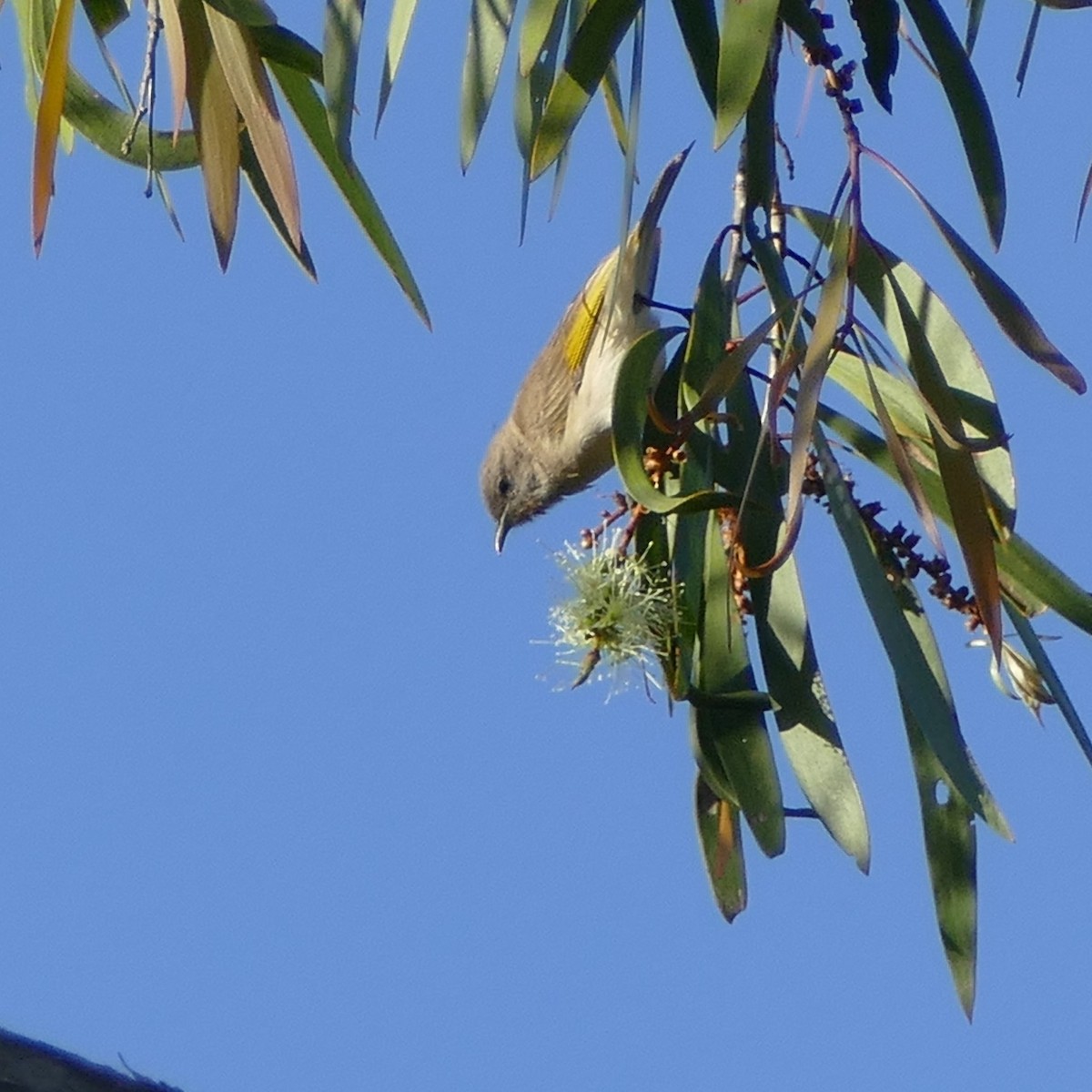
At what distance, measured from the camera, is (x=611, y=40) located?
2.77 meters

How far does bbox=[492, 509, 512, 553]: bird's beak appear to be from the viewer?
6324mm

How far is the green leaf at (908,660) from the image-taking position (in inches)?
101

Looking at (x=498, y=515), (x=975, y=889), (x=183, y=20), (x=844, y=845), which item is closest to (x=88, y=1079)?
(x=844, y=845)

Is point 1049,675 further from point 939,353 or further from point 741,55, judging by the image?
point 741,55

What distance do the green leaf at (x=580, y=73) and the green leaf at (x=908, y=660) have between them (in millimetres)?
554

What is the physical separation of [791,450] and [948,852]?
0.73 m

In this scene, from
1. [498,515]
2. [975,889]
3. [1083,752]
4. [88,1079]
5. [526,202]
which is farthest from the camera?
[498,515]

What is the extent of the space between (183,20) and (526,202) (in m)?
0.68

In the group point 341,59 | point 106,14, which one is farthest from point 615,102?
point 341,59

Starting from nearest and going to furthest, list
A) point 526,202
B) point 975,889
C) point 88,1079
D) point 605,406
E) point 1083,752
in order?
point 88,1079 < point 1083,752 < point 526,202 < point 975,889 < point 605,406

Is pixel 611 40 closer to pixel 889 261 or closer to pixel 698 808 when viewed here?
pixel 889 261

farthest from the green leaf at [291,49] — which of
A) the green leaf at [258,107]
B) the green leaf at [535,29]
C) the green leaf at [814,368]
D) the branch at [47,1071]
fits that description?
the branch at [47,1071]

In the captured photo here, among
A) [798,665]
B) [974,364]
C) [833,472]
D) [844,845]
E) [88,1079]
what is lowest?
[88,1079]

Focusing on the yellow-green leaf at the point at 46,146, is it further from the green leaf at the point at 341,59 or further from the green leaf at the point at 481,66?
the green leaf at the point at 481,66
